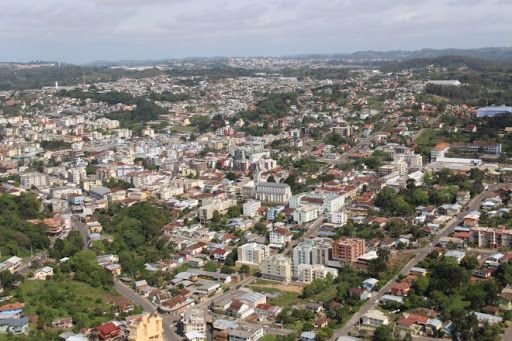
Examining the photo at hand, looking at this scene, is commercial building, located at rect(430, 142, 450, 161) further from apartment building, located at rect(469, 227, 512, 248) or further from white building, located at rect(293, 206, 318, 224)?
apartment building, located at rect(469, 227, 512, 248)

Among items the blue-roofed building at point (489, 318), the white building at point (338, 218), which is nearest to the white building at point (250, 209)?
the white building at point (338, 218)

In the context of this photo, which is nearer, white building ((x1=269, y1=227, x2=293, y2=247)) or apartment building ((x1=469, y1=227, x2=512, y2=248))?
apartment building ((x1=469, y1=227, x2=512, y2=248))

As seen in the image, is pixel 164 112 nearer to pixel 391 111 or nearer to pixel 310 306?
pixel 391 111

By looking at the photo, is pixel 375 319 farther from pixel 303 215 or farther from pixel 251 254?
pixel 303 215

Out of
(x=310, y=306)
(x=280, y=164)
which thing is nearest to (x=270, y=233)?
(x=310, y=306)

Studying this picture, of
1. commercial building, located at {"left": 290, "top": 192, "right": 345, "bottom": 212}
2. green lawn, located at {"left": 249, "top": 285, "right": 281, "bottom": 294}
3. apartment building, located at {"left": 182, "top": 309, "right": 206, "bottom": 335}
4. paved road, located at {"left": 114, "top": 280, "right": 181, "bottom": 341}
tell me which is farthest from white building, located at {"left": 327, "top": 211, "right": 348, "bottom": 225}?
apartment building, located at {"left": 182, "top": 309, "right": 206, "bottom": 335}

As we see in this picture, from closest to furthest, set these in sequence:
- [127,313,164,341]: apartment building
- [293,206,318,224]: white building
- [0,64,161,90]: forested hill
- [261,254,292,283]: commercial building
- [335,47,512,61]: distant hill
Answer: [127,313,164,341]: apartment building → [261,254,292,283]: commercial building → [293,206,318,224]: white building → [0,64,161,90]: forested hill → [335,47,512,61]: distant hill

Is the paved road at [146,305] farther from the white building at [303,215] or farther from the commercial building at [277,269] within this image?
the white building at [303,215]
